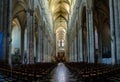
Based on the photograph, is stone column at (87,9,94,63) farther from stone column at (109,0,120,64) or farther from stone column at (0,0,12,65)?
stone column at (0,0,12,65)

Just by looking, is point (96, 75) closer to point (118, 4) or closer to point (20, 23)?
point (118, 4)

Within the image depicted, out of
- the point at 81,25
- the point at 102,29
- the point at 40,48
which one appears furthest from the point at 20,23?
→ the point at 102,29

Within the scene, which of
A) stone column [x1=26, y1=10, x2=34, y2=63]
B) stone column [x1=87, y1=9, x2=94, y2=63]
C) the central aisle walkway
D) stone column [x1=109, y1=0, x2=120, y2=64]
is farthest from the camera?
stone column [x1=26, y1=10, x2=34, y2=63]

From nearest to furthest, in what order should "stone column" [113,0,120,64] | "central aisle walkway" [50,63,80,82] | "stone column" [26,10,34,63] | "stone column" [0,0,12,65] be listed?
1. "central aisle walkway" [50,63,80,82]
2. "stone column" [113,0,120,64]
3. "stone column" [0,0,12,65]
4. "stone column" [26,10,34,63]

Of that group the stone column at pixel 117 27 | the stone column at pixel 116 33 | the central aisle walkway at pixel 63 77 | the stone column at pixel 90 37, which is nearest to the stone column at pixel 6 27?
the central aisle walkway at pixel 63 77

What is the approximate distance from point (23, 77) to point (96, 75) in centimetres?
320

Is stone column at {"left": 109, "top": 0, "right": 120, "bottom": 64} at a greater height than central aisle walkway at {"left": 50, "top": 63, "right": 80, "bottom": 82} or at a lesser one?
greater

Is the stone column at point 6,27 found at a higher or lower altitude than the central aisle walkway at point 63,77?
higher

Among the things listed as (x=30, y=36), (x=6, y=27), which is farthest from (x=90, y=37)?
(x=6, y=27)

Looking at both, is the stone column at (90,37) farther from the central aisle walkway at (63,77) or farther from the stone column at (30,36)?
the central aisle walkway at (63,77)

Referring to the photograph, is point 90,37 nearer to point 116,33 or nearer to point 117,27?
point 116,33

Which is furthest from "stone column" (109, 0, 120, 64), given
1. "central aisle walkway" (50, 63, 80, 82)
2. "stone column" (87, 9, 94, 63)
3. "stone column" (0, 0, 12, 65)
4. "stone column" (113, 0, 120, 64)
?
"stone column" (0, 0, 12, 65)

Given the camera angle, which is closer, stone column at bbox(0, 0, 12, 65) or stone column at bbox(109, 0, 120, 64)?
stone column at bbox(109, 0, 120, 64)

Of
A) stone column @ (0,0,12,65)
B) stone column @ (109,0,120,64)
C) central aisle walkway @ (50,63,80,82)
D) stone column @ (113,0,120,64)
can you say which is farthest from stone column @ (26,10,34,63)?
stone column @ (113,0,120,64)
